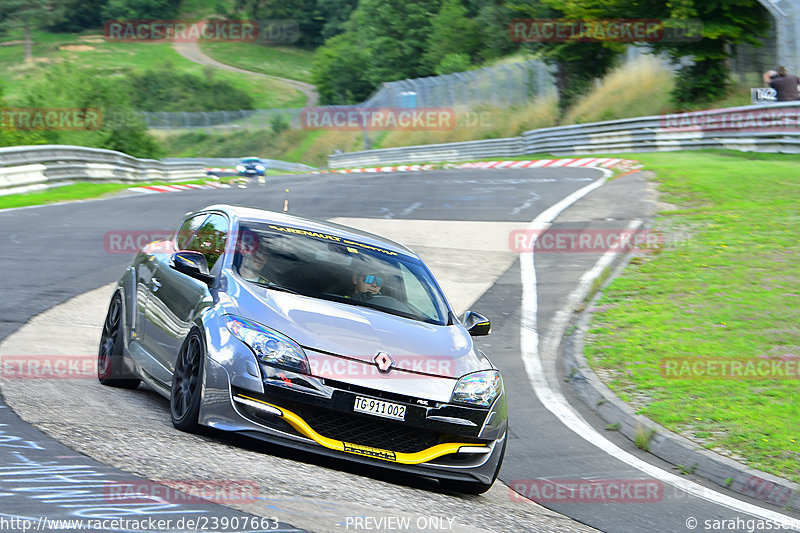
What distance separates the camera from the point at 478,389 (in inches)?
259

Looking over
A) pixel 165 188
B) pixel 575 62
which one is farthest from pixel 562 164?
pixel 575 62

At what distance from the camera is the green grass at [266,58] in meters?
136

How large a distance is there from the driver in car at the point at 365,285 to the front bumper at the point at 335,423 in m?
1.25

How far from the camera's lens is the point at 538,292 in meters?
14.4

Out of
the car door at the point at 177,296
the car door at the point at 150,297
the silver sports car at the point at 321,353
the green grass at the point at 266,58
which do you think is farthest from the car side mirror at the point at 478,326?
the green grass at the point at 266,58

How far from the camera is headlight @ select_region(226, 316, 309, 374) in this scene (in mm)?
6164

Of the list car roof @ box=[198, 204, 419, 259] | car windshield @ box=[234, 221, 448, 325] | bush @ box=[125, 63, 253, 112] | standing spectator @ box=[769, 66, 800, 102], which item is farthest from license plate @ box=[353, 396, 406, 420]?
bush @ box=[125, 63, 253, 112]

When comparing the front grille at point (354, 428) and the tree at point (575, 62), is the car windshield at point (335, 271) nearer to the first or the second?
the front grille at point (354, 428)

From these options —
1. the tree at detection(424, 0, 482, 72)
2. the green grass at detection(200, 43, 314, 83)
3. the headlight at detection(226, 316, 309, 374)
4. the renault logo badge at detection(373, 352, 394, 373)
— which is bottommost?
the renault logo badge at detection(373, 352, 394, 373)

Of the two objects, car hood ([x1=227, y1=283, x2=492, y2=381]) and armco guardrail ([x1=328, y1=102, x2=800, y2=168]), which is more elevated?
armco guardrail ([x1=328, y1=102, x2=800, y2=168])

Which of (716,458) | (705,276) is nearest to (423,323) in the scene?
(716,458)

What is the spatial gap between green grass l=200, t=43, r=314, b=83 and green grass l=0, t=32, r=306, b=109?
6163 mm

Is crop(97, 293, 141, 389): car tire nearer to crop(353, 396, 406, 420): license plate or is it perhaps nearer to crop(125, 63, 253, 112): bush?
crop(353, 396, 406, 420): license plate

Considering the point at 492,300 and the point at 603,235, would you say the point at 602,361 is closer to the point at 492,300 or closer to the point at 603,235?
the point at 492,300
